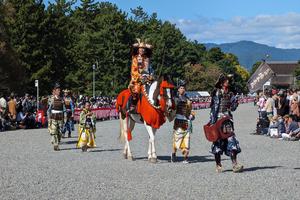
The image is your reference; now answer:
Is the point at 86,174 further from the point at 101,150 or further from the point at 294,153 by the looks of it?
the point at 294,153

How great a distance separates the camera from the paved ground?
695 centimetres

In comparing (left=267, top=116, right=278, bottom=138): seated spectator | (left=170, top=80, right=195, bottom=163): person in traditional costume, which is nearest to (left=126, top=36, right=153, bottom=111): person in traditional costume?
(left=170, top=80, right=195, bottom=163): person in traditional costume

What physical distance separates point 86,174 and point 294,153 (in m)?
6.92

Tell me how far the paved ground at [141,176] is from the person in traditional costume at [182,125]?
1.50 feet

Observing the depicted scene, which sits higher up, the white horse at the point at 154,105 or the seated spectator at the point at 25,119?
the white horse at the point at 154,105

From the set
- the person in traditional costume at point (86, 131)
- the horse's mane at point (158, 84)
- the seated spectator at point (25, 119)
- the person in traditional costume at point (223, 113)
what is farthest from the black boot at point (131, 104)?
the seated spectator at point (25, 119)

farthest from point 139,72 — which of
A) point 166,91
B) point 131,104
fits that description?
point 166,91

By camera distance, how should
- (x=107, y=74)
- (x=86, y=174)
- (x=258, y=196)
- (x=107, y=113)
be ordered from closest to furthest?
(x=258, y=196) → (x=86, y=174) → (x=107, y=113) → (x=107, y=74)

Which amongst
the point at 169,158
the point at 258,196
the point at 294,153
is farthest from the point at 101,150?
the point at 258,196

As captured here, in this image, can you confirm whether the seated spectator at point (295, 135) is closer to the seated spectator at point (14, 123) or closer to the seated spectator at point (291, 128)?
Answer: the seated spectator at point (291, 128)

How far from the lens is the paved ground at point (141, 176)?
6.95m

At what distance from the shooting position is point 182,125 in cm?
1079

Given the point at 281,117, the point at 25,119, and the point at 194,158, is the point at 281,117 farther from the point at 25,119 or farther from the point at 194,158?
the point at 25,119

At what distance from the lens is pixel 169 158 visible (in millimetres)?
11547
